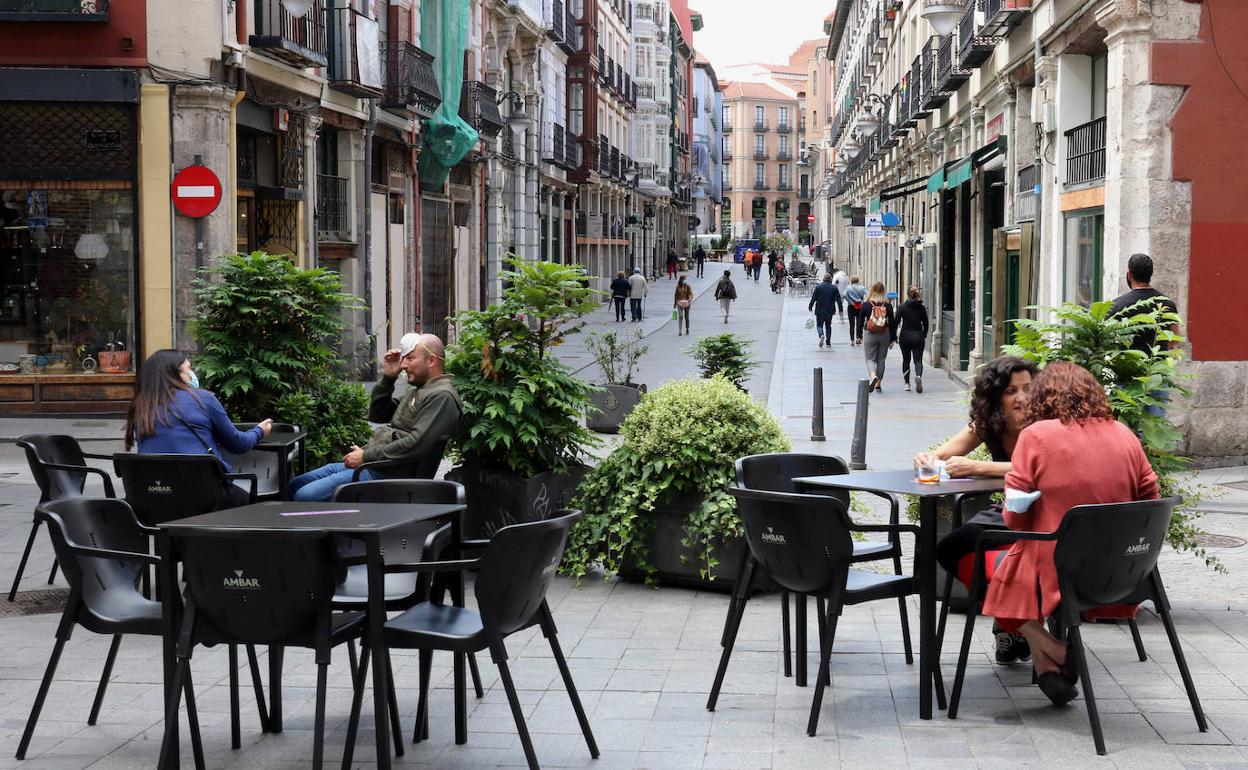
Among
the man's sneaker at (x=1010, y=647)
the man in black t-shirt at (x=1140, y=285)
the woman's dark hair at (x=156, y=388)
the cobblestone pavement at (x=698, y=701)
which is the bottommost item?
the cobblestone pavement at (x=698, y=701)

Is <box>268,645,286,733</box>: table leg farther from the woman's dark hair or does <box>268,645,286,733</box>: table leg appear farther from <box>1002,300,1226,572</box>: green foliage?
<box>1002,300,1226,572</box>: green foliage

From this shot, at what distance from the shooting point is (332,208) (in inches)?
936

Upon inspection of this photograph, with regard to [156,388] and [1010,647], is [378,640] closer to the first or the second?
[1010,647]

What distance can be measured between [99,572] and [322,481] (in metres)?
3.04

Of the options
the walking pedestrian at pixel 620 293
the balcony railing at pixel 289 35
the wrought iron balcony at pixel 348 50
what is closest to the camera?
the balcony railing at pixel 289 35

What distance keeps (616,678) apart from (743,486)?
1011 millimetres

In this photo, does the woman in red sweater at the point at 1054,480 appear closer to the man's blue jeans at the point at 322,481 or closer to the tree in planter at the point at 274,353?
the man's blue jeans at the point at 322,481

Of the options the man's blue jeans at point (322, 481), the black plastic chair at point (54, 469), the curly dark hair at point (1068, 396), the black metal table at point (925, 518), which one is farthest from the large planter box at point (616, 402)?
the curly dark hair at point (1068, 396)

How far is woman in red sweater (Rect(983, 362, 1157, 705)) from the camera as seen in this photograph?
5.97m

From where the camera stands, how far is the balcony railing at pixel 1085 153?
16031mm

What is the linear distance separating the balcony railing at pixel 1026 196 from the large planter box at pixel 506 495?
448 inches

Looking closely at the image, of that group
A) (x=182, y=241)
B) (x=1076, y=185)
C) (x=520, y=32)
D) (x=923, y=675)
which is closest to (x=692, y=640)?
(x=923, y=675)

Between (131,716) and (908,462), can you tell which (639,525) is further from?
(908,462)

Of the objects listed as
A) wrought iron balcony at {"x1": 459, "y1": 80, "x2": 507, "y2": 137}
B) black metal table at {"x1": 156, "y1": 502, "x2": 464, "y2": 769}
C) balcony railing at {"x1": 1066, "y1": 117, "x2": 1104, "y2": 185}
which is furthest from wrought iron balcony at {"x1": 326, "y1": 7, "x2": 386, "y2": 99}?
black metal table at {"x1": 156, "y1": 502, "x2": 464, "y2": 769}
